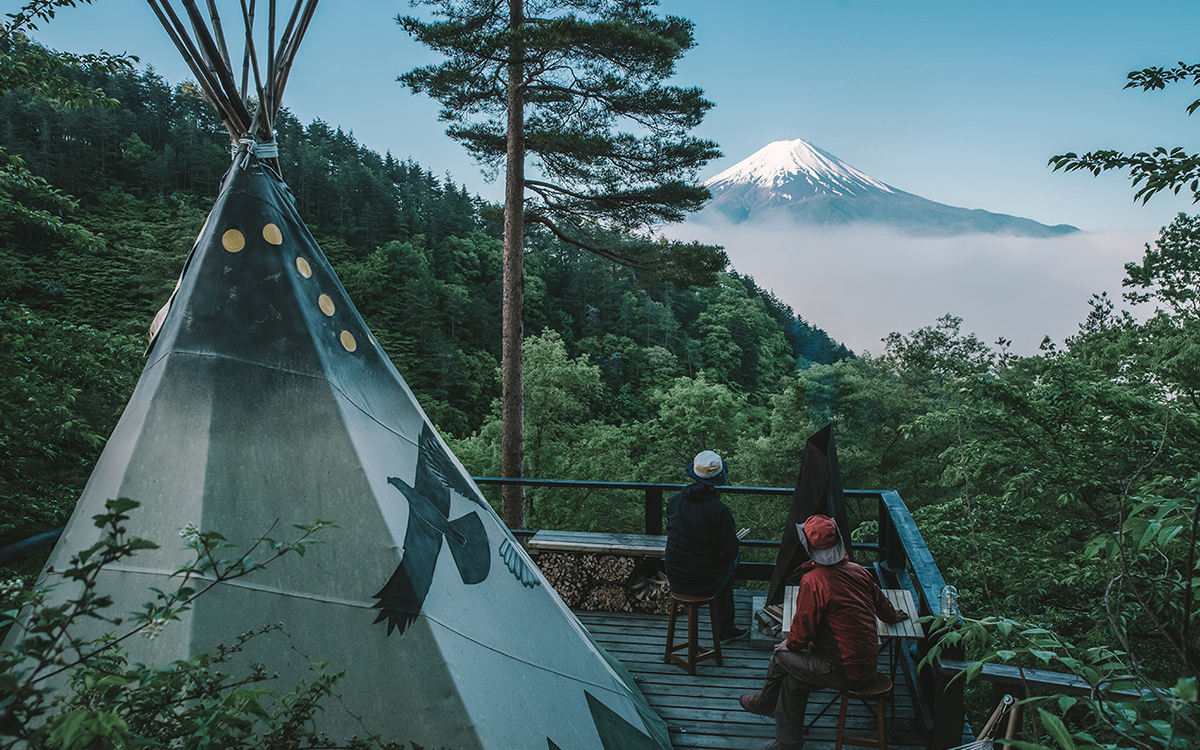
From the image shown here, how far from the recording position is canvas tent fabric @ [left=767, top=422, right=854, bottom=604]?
13.3ft

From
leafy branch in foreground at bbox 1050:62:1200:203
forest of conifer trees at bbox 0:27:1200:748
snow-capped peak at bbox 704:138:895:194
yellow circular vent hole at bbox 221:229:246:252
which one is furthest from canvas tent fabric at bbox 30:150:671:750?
snow-capped peak at bbox 704:138:895:194

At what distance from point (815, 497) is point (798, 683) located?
1236 mm

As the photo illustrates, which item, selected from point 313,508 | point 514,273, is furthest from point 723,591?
point 514,273

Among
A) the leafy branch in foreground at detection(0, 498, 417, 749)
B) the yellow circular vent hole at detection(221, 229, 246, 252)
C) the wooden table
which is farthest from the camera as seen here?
the wooden table

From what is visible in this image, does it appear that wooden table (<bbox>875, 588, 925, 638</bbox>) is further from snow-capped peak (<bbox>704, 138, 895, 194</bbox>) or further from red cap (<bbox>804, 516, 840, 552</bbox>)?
snow-capped peak (<bbox>704, 138, 895, 194</bbox>)

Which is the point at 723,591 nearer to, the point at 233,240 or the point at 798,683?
the point at 798,683

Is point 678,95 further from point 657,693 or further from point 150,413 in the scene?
point 150,413

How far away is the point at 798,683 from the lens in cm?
325

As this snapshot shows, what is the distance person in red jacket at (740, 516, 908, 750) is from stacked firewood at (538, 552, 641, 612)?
7.31 feet

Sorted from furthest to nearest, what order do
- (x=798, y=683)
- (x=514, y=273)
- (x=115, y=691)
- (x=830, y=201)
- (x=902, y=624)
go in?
1. (x=830, y=201)
2. (x=514, y=273)
3. (x=902, y=624)
4. (x=798, y=683)
5. (x=115, y=691)

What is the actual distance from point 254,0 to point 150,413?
5.28 ft

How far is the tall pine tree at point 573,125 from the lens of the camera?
29.3 feet

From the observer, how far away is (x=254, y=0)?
244 centimetres

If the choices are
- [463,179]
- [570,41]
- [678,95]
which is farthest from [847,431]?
[463,179]
